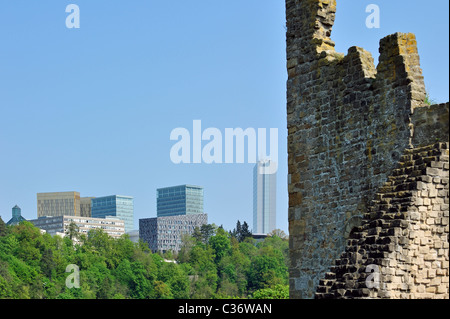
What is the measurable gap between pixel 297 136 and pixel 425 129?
3488mm

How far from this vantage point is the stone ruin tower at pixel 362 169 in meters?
15.1

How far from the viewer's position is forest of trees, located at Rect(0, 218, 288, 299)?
146125 millimetres

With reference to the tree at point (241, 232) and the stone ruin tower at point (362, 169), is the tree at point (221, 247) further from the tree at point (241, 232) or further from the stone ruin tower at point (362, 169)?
the stone ruin tower at point (362, 169)

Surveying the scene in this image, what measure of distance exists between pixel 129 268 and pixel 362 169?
146702 mm

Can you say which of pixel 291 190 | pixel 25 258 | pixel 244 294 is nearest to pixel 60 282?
pixel 25 258

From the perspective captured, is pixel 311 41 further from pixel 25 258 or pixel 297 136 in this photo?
pixel 25 258

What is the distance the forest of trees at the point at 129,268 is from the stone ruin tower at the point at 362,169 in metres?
120

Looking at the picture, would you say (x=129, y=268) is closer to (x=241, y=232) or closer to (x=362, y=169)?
(x=241, y=232)

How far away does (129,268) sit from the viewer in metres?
162

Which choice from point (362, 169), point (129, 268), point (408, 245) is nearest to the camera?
point (408, 245)

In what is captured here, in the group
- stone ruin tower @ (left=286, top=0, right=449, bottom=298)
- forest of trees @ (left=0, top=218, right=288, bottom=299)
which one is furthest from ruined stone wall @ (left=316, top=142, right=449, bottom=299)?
forest of trees @ (left=0, top=218, right=288, bottom=299)

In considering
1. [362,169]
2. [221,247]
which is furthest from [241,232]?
[362,169]

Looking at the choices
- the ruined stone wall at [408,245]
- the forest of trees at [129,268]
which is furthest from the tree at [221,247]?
the ruined stone wall at [408,245]

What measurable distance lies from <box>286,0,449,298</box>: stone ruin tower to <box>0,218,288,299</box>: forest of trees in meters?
120
